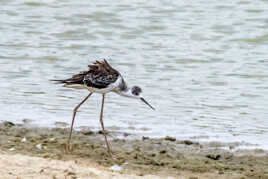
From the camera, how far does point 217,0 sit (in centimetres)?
1958

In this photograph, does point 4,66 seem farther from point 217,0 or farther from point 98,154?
point 217,0

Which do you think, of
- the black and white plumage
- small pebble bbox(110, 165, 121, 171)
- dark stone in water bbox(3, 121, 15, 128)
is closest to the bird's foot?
the black and white plumage

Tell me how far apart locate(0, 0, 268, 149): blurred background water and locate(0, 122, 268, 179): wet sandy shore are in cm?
48

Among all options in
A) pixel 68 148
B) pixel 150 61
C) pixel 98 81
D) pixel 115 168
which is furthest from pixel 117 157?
pixel 150 61

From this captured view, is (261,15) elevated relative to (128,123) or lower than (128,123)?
elevated

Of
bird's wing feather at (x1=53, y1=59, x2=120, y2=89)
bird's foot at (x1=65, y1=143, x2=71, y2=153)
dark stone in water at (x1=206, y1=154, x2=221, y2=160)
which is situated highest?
bird's wing feather at (x1=53, y1=59, x2=120, y2=89)

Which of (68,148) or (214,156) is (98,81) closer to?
(68,148)

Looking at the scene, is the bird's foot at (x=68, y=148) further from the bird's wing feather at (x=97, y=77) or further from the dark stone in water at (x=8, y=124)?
the dark stone in water at (x=8, y=124)

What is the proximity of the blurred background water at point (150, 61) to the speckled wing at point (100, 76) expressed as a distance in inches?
54.5

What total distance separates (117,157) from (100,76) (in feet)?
3.29

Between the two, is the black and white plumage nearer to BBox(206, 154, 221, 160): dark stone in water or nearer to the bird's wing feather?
the bird's wing feather

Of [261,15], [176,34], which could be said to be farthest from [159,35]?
[261,15]

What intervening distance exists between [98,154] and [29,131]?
1.40 m

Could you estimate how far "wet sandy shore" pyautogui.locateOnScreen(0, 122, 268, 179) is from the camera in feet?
22.7
